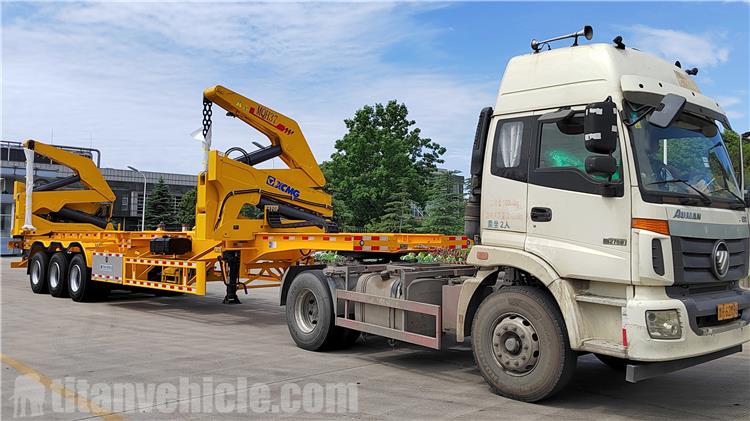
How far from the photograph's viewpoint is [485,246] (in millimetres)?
6477

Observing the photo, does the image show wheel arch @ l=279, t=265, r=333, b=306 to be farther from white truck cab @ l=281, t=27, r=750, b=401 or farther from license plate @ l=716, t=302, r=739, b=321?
license plate @ l=716, t=302, r=739, b=321

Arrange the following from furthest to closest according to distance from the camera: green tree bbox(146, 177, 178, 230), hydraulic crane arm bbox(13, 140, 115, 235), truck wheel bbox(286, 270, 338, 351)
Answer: green tree bbox(146, 177, 178, 230)
hydraulic crane arm bbox(13, 140, 115, 235)
truck wheel bbox(286, 270, 338, 351)

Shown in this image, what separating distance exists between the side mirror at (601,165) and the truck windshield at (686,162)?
27 cm

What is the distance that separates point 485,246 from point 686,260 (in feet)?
6.11

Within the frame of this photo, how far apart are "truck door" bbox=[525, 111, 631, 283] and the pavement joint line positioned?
160 inches

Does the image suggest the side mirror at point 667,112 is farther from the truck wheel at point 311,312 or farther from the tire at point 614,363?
the truck wheel at point 311,312

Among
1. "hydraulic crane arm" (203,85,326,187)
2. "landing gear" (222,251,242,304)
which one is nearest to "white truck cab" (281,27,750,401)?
"landing gear" (222,251,242,304)

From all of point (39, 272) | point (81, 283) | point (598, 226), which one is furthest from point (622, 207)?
point (39, 272)

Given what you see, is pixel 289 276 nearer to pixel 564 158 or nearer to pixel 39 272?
pixel 564 158

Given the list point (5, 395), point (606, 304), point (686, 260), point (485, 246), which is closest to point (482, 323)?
point (485, 246)

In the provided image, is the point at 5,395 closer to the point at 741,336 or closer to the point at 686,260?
the point at 686,260

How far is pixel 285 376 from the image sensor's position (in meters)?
7.00

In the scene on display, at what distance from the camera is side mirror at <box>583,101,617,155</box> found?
5.27 meters

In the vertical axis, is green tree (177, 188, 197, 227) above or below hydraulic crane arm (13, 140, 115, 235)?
above
